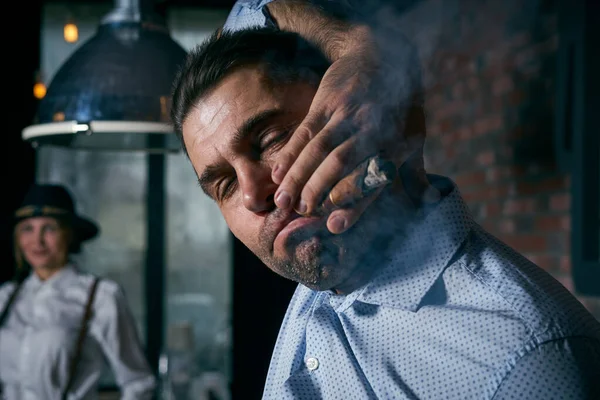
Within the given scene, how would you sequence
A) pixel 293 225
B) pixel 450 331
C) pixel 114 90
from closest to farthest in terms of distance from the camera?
pixel 450 331
pixel 293 225
pixel 114 90

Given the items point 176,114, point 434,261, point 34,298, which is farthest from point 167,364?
point 434,261

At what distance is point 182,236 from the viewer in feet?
18.1

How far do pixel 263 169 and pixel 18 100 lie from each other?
14.9 feet

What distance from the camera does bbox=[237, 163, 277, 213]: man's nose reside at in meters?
1.13

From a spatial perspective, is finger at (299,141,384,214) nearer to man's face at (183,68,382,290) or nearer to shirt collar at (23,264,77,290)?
man's face at (183,68,382,290)

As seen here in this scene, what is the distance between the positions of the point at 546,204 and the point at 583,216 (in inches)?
10.2

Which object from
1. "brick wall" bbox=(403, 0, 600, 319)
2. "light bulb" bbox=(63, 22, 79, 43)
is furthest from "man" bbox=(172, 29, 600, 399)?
"light bulb" bbox=(63, 22, 79, 43)

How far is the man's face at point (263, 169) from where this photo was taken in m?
1.15

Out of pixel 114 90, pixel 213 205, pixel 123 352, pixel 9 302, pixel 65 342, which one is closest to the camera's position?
pixel 114 90

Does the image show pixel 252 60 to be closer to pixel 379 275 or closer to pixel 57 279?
pixel 379 275

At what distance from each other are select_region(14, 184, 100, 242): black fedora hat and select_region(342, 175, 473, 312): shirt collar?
2919mm

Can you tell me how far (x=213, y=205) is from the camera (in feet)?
18.2

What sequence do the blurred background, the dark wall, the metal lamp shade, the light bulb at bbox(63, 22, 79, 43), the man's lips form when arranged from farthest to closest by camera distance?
the dark wall
the light bulb at bbox(63, 22, 79, 43)
the blurred background
the metal lamp shade
the man's lips

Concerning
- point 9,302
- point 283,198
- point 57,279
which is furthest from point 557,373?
point 9,302
